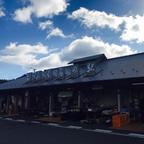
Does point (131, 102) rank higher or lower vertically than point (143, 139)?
higher

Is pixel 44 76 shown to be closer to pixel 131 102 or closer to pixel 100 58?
pixel 100 58

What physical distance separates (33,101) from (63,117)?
7632mm

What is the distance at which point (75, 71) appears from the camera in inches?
607

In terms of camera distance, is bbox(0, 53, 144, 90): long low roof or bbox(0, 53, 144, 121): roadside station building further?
bbox(0, 53, 144, 121): roadside station building

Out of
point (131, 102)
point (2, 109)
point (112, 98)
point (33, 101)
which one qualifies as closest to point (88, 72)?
point (112, 98)

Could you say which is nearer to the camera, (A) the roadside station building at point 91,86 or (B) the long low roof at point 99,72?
(B) the long low roof at point 99,72

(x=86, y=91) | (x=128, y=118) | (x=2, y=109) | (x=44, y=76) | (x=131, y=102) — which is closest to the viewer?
(x=128, y=118)

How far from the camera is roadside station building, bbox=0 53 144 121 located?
37.8ft

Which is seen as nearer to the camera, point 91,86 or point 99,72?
point 99,72

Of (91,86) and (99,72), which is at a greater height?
(99,72)

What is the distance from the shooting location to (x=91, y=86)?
44.9 feet

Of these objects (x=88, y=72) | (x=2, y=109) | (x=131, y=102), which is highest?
(x=88, y=72)

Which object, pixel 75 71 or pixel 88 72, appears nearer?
pixel 88 72

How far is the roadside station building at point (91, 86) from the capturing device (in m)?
11.5
